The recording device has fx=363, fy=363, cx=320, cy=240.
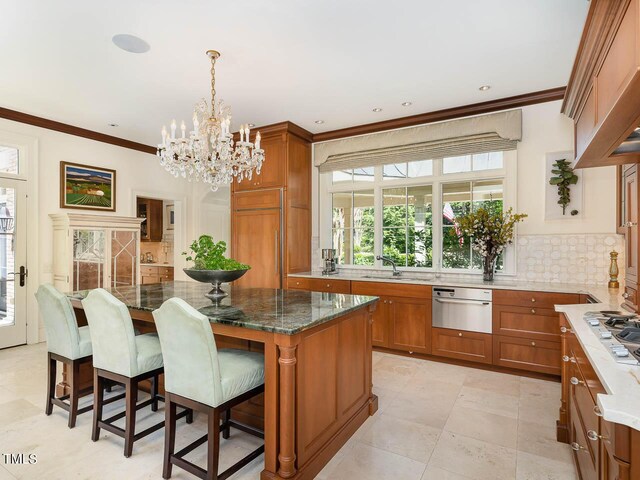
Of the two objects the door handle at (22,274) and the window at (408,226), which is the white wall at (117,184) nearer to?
the door handle at (22,274)

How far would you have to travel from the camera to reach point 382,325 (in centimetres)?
420

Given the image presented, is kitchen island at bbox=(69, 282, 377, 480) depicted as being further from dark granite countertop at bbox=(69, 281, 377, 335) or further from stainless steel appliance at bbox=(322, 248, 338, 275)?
stainless steel appliance at bbox=(322, 248, 338, 275)

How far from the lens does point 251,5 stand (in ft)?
7.78

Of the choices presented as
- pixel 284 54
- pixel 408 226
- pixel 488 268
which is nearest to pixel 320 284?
pixel 408 226

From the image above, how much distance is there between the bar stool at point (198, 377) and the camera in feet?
5.90

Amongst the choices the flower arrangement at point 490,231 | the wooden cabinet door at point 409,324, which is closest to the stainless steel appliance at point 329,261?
the wooden cabinet door at point 409,324

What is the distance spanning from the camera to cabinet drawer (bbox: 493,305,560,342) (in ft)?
10.9

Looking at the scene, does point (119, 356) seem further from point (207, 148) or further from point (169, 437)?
point (207, 148)

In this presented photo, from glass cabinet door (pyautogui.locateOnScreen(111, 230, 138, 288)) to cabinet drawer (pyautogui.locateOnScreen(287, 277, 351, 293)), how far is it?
2242mm

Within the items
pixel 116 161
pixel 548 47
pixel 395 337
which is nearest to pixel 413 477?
pixel 395 337

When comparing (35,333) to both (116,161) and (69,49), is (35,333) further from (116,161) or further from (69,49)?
(69,49)

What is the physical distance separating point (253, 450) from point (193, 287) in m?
1.55

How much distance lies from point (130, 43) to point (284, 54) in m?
1.18

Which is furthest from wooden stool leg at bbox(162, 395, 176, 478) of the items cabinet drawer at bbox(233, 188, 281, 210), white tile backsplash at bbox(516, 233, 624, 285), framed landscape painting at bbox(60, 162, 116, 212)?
framed landscape painting at bbox(60, 162, 116, 212)
